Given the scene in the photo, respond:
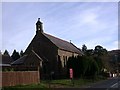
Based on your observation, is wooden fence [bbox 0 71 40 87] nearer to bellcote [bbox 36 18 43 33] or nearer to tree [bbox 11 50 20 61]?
bellcote [bbox 36 18 43 33]

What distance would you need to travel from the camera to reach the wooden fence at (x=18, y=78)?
34.8m

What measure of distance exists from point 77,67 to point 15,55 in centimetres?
6457

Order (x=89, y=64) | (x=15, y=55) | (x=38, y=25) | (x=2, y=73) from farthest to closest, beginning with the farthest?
1. (x=15, y=55)
2. (x=38, y=25)
3. (x=89, y=64)
4. (x=2, y=73)

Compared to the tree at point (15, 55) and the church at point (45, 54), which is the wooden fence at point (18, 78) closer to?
the church at point (45, 54)

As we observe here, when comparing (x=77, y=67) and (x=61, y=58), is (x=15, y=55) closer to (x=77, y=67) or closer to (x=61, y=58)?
(x=61, y=58)

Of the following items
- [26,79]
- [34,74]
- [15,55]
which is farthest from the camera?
[15,55]

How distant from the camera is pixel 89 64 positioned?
65.0 metres

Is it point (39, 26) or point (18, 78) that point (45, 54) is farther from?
point (18, 78)

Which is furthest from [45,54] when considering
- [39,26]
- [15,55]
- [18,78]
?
[15,55]

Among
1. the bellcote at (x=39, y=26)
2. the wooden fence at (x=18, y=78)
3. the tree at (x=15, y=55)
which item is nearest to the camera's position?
the wooden fence at (x=18, y=78)

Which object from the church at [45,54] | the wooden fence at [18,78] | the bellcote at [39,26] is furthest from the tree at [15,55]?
the wooden fence at [18,78]

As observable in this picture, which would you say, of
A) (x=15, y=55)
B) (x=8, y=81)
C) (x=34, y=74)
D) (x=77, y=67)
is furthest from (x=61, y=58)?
(x=15, y=55)

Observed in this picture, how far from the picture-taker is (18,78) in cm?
3756

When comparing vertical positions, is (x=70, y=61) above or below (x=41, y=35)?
below
